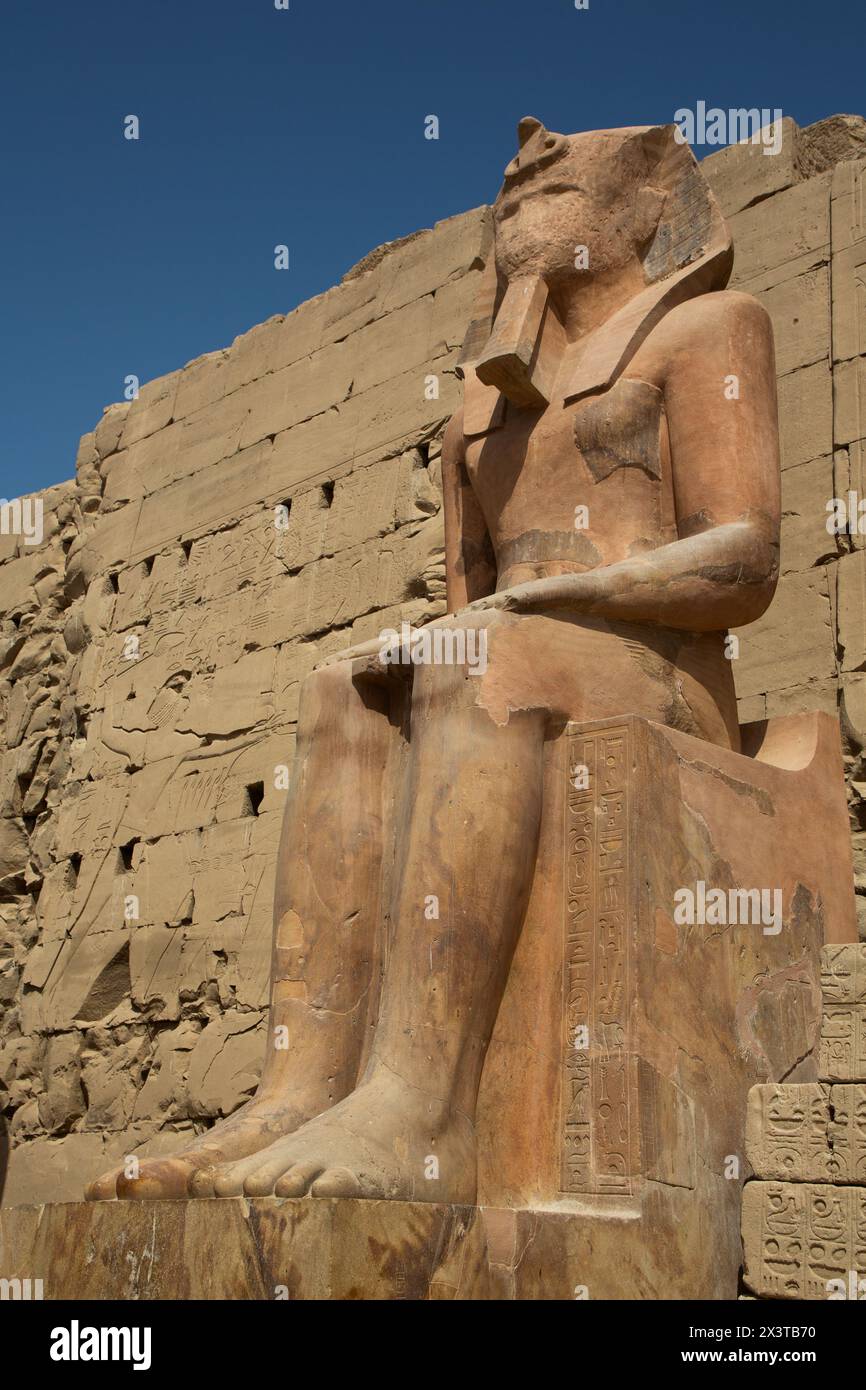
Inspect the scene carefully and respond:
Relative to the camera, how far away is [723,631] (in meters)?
3.71

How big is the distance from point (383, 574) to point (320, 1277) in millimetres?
4559

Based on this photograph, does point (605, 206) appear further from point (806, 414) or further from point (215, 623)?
point (215, 623)

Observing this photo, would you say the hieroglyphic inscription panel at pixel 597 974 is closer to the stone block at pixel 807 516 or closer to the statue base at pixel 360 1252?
the statue base at pixel 360 1252

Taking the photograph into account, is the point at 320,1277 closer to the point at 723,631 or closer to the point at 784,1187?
the point at 784,1187

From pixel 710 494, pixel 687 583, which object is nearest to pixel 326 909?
pixel 687 583

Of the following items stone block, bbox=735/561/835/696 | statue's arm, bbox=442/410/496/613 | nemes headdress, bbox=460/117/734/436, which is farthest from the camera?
stone block, bbox=735/561/835/696

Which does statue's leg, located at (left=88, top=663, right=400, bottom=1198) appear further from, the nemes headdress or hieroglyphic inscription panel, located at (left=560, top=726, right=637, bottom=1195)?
the nemes headdress

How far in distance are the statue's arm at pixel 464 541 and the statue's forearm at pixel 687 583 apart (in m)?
0.67

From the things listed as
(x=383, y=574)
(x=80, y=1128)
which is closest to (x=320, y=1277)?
(x=383, y=574)

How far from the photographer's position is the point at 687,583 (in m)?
3.49

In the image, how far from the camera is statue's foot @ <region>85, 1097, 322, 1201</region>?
303cm

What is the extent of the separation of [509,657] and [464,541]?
0.94 metres

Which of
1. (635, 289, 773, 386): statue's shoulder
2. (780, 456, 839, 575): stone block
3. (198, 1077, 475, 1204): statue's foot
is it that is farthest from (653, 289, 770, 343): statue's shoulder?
(198, 1077, 475, 1204): statue's foot

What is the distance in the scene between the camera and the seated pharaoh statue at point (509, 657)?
310 cm
